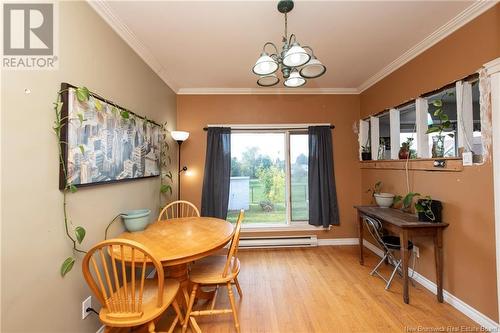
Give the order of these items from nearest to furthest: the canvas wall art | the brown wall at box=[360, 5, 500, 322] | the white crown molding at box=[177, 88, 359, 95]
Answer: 1. the canvas wall art
2. the brown wall at box=[360, 5, 500, 322]
3. the white crown molding at box=[177, 88, 359, 95]

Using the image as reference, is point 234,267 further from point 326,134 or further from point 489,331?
point 326,134

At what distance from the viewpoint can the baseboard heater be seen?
3.56 metres

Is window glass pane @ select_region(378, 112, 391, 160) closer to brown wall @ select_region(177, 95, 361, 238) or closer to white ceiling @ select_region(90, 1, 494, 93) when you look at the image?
brown wall @ select_region(177, 95, 361, 238)

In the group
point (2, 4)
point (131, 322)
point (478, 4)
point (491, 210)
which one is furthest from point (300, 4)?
point (131, 322)

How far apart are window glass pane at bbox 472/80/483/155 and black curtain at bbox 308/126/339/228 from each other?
1789 mm

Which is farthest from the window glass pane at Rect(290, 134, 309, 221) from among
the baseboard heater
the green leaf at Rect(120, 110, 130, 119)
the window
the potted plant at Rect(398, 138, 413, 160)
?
the green leaf at Rect(120, 110, 130, 119)

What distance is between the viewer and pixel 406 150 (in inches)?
106

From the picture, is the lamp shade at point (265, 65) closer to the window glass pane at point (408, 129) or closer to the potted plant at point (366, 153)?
the window glass pane at point (408, 129)

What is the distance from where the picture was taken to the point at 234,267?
1.95 m

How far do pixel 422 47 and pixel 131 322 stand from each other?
3541 millimetres

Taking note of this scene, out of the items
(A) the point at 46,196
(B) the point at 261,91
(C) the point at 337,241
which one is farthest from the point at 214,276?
(B) the point at 261,91

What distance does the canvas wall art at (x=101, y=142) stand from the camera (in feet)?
4.68

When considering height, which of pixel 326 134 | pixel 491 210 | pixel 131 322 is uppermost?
pixel 326 134

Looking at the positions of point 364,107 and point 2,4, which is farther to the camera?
point 364,107
